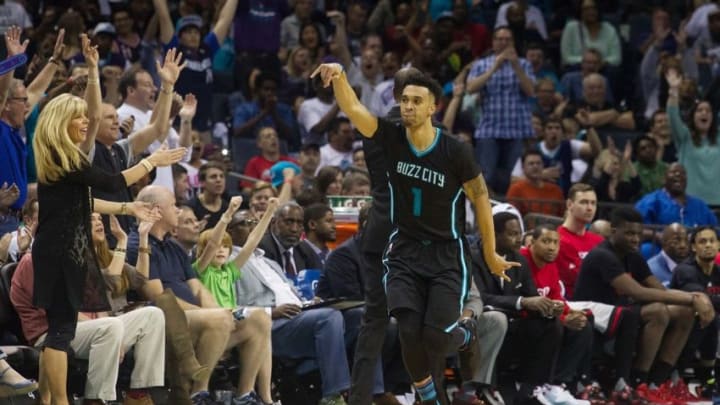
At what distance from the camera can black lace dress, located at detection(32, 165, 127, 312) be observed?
8.81 m

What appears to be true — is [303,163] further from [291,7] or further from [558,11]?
[558,11]

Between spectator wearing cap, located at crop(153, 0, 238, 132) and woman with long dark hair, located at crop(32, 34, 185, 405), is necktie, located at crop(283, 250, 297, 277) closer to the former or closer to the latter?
woman with long dark hair, located at crop(32, 34, 185, 405)

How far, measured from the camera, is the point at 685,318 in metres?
12.1

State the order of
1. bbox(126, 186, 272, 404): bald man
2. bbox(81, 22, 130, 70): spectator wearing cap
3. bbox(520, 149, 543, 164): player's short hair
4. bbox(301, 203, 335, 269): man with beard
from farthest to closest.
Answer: bbox(520, 149, 543, 164): player's short hair
bbox(81, 22, 130, 70): spectator wearing cap
bbox(301, 203, 335, 269): man with beard
bbox(126, 186, 272, 404): bald man

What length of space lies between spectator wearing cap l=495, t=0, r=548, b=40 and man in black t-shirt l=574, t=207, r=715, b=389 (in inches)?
249

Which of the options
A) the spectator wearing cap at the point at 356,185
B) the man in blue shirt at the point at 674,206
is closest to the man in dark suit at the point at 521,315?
the spectator wearing cap at the point at 356,185

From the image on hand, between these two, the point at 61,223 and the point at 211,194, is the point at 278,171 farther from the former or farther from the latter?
the point at 61,223

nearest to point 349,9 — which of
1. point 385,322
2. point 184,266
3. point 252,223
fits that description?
point 252,223

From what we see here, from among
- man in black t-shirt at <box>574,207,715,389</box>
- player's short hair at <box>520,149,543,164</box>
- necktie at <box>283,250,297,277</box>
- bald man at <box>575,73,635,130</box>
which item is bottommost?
man in black t-shirt at <box>574,207,715,389</box>

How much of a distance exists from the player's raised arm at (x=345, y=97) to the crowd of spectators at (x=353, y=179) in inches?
71.8

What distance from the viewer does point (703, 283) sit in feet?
41.4

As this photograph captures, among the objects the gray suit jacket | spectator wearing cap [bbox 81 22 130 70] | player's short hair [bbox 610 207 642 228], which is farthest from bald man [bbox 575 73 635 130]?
the gray suit jacket

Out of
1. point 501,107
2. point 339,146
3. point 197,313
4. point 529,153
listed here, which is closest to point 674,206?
point 529,153

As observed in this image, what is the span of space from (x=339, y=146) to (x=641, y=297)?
4393 mm
